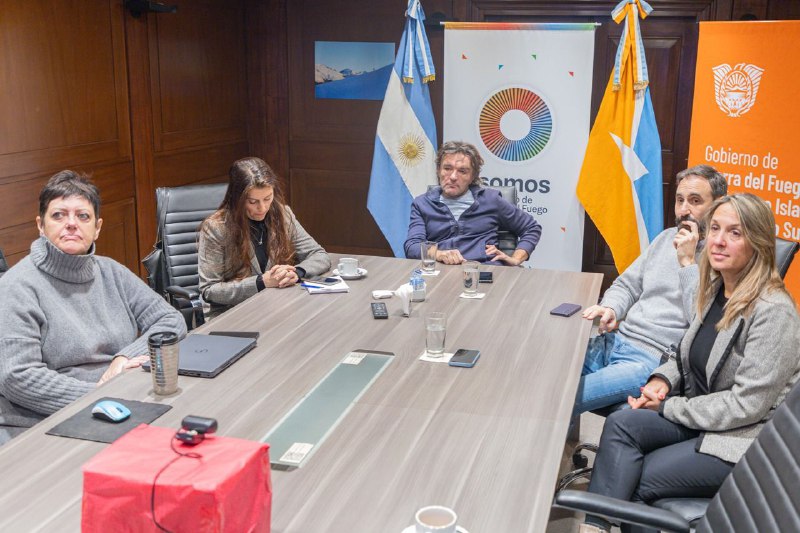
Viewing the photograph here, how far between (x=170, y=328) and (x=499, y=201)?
1.88m

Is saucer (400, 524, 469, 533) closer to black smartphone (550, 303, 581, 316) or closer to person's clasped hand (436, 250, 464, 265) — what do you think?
black smartphone (550, 303, 581, 316)

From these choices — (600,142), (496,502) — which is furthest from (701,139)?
(496,502)

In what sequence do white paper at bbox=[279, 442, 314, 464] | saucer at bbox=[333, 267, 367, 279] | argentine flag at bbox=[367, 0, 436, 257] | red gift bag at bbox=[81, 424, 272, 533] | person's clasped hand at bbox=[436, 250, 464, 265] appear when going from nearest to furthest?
1. red gift bag at bbox=[81, 424, 272, 533]
2. white paper at bbox=[279, 442, 314, 464]
3. saucer at bbox=[333, 267, 367, 279]
4. person's clasped hand at bbox=[436, 250, 464, 265]
5. argentine flag at bbox=[367, 0, 436, 257]

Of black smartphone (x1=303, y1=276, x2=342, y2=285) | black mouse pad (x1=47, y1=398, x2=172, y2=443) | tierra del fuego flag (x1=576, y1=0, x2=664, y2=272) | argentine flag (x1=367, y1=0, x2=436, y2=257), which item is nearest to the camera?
black mouse pad (x1=47, y1=398, x2=172, y2=443)

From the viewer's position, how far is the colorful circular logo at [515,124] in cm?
507

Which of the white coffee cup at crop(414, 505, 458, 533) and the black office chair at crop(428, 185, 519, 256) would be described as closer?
the white coffee cup at crop(414, 505, 458, 533)

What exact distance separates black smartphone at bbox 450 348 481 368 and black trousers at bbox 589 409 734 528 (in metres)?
0.43

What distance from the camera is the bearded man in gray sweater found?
2.79m

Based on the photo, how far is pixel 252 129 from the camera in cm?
615

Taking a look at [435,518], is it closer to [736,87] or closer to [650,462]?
[650,462]

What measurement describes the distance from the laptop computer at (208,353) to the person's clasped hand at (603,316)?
3.82 feet

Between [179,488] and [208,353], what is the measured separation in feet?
3.87

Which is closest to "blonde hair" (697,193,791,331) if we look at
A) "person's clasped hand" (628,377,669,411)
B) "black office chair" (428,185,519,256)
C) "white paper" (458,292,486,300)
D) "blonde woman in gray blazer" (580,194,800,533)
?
"blonde woman in gray blazer" (580,194,800,533)

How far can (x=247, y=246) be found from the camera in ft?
11.0
